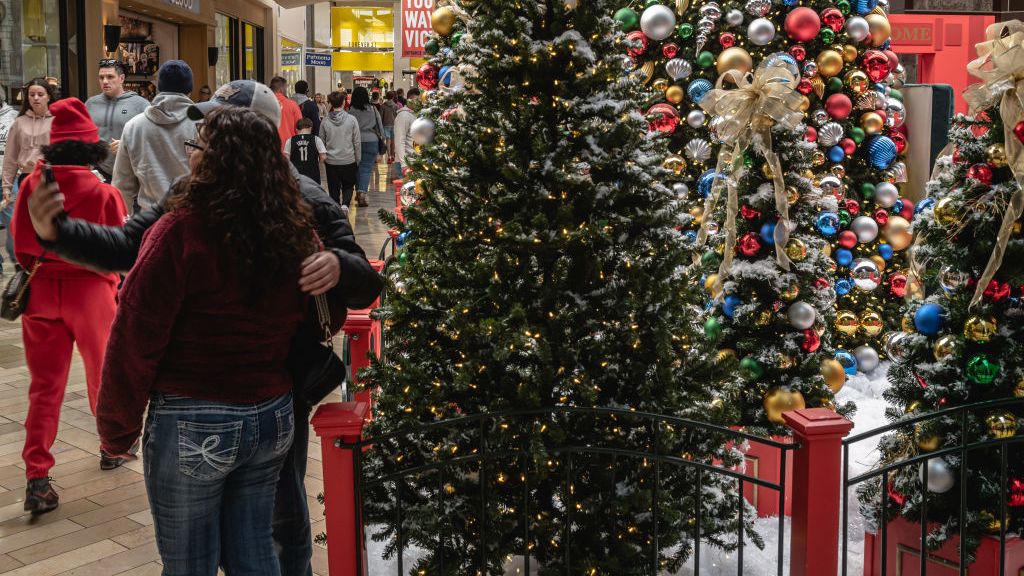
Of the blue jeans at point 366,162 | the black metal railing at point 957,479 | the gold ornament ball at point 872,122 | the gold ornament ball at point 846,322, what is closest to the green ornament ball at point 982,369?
the black metal railing at point 957,479

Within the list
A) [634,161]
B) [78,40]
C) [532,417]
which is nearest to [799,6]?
[634,161]

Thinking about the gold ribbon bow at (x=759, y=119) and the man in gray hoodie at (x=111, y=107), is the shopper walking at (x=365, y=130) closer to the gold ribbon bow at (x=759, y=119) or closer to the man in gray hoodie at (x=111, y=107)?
the man in gray hoodie at (x=111, y=107)

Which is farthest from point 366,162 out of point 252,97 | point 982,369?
point 982,369

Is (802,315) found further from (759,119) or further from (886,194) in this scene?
(886,194)

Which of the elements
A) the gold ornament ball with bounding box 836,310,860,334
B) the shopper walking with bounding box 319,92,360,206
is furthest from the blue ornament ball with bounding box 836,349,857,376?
the shopper walking with bounding box 319,92,360,206

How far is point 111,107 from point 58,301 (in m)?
3.69

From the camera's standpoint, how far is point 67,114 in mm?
4934

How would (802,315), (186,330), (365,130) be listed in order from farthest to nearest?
(365,130) < (802,315) < (186,330)

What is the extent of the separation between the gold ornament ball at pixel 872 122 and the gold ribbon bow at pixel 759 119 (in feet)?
7.05

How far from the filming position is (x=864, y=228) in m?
6.88

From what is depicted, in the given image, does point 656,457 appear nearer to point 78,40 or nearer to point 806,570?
point 806,570

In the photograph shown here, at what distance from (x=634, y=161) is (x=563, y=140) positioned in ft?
0.93

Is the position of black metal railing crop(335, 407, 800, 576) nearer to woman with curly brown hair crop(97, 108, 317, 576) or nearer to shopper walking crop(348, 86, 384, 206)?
woman with curly brown hair crop(97, 108, 317, 576)

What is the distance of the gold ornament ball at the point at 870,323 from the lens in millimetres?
6887
